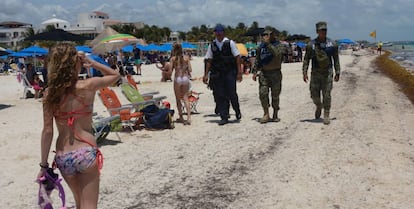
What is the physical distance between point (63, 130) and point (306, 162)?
361cm

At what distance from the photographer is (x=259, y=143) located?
22.1ft

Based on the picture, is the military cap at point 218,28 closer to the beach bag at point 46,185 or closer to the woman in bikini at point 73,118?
the woman in bikini at point 73,118

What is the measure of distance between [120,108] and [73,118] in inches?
195

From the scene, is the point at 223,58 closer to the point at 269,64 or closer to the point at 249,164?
the point at 269,64

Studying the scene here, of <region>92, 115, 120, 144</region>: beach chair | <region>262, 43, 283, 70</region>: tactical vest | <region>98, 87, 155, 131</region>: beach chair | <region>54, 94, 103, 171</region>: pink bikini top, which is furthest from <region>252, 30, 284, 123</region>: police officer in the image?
<region>54, 94, 103, 171</region>: pink bikini top

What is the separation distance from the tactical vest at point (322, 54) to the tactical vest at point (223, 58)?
57.6 inches

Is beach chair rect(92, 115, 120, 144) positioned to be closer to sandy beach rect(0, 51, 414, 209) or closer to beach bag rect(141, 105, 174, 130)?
sandy beach rect(0, 51, 414, 209)

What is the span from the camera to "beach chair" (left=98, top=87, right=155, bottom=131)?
775 cm

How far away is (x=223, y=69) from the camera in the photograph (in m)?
8.15

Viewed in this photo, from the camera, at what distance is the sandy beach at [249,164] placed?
4.43m

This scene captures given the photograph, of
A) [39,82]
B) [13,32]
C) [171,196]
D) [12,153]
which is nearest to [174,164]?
[171,196]

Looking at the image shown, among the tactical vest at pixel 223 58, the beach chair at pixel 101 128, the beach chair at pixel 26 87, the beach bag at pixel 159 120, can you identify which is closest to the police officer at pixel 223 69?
the tactical vest at pixel 223 58

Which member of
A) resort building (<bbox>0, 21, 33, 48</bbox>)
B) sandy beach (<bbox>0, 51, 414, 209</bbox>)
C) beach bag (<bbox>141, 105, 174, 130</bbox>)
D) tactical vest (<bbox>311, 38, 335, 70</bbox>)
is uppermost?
resort building (<bbox>0, 21, 33, 48</bbox>)

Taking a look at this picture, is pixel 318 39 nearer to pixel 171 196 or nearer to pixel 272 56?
pixel 272 56
